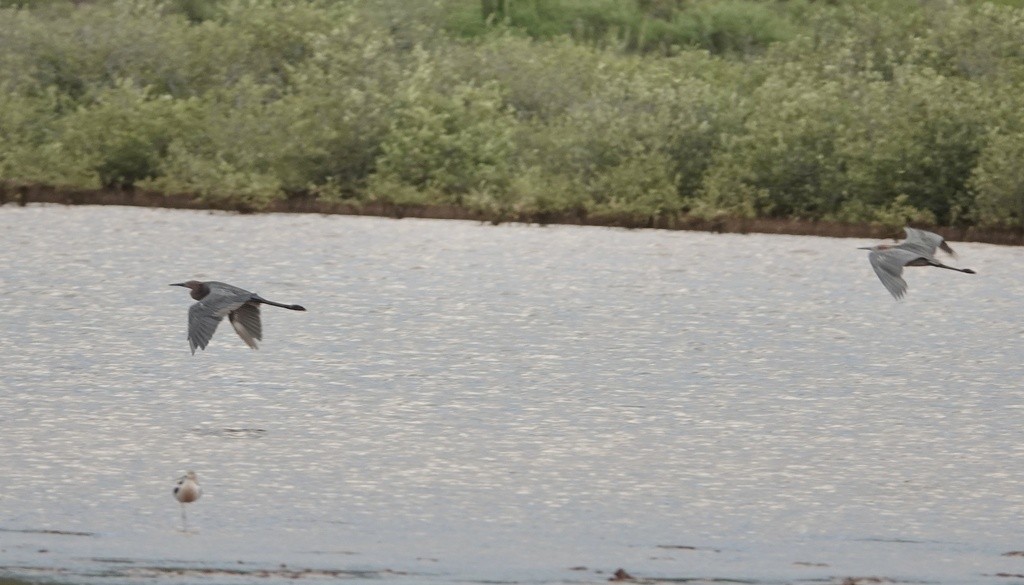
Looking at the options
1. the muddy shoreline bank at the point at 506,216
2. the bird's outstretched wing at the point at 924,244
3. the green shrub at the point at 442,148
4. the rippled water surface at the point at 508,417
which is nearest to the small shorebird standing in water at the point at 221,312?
the rippled water surface at the point at 508,417

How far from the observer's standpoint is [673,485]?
843cm

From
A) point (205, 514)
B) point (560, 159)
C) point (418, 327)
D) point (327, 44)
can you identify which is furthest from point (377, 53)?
point (205, 514)

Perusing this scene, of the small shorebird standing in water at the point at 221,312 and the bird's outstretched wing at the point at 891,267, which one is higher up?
the bird's outstretched wing at the point at 891,267

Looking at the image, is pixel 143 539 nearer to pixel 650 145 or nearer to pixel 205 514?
pixel 205 514

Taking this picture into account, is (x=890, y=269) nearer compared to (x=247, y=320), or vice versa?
(x=247, y=320)

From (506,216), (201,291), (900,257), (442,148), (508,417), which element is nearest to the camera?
(201,291)

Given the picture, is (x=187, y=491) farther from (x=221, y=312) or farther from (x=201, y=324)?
(x=221, y=312)

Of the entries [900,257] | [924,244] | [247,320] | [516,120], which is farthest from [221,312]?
[516,120]

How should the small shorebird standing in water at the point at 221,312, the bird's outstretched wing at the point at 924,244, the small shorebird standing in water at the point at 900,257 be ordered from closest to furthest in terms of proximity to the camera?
the small shorebird standing in water at the point at 221,312
the small shorebird standing in water at the point at 900,257
the bird's outstretched wing at the point at 924,244

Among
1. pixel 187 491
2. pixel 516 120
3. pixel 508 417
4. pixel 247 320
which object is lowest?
pixel 516 120

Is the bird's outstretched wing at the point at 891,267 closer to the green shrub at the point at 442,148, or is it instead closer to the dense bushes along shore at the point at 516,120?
the dense bushes along shore at the point at 516,120

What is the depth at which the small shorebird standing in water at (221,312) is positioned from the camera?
8.76 metres

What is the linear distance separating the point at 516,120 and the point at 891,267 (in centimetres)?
1366

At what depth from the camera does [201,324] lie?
8.82 meters
